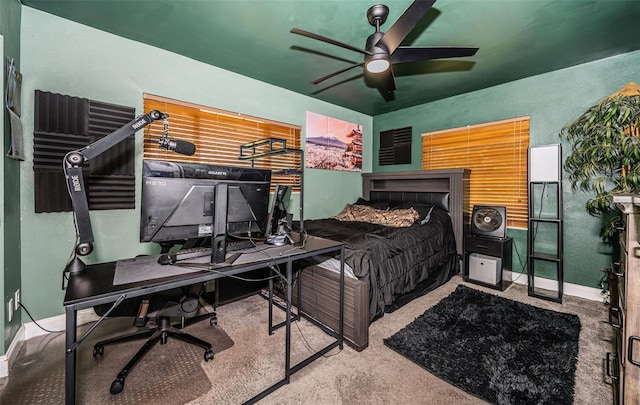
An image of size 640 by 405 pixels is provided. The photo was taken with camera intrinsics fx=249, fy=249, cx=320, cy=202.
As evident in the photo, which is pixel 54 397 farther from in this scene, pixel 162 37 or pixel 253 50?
pixel 253 50

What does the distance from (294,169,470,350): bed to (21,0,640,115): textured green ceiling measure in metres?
1.48

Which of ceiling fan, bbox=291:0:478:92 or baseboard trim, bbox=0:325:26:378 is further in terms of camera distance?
ceiling fan, bbox=291:0:478:92

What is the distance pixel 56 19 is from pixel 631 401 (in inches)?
178

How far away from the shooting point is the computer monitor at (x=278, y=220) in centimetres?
184

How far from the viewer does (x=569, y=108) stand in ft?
9.64

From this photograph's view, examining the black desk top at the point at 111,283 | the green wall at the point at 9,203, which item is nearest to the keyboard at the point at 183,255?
the black desk top at the point at 111,283

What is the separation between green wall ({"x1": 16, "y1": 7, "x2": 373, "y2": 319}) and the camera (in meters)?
2.07

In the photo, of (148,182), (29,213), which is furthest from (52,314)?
(148,182)

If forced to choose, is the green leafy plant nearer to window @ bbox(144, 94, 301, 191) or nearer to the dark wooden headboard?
the dark wooden headboard

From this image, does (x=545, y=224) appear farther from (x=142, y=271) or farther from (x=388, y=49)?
(x=142, y=271)

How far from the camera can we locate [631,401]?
3.61 ft

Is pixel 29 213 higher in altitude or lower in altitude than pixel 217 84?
lower

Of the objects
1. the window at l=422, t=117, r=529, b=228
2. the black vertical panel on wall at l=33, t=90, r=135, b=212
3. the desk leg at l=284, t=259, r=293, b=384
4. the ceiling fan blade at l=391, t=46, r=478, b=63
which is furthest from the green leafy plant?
the black vertical panel on wall at l=33, t=90, r=135, b=212

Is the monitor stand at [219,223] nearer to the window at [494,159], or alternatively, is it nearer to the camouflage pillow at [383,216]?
the camouflage pillow at [383,216]
